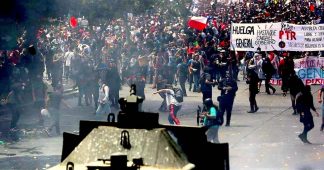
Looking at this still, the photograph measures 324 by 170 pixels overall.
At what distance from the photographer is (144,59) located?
28719 millimetres

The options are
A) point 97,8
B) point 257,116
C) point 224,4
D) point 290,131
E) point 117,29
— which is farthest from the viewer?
point 224,4

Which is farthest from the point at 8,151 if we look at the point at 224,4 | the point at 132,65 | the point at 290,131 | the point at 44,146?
the point at 224,4

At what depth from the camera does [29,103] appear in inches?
1019

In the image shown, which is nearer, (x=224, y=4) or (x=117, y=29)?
(x=117, y=29)

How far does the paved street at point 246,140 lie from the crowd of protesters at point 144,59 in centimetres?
65

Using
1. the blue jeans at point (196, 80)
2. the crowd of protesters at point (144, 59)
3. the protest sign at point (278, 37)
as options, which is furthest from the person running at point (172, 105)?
the blue jeans at point (196, 80)

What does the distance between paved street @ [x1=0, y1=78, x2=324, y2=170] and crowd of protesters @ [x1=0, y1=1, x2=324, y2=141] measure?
2.15 feet

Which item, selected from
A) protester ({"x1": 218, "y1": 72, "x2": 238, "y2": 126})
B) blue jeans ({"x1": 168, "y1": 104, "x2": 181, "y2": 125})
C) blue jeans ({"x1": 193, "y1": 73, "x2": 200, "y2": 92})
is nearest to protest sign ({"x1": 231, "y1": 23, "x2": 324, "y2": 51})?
blue jeans ({"x1": 193, "y1": 73, "x2": 200, "y2": 92})

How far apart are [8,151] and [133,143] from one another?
9.82 metres

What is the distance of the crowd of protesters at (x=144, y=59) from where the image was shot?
24.4 m

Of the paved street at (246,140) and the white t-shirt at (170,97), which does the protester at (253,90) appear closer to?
the paved street at (246,140)

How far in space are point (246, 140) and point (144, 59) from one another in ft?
28.8

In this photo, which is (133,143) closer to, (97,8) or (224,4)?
(97,8)

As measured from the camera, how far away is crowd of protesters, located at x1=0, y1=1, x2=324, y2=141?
2444 centimetres
